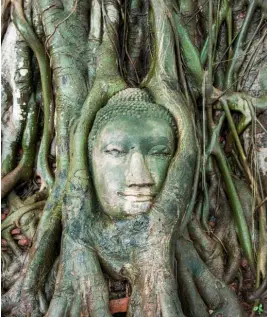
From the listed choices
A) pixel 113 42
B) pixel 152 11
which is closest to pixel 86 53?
pixel 113 42

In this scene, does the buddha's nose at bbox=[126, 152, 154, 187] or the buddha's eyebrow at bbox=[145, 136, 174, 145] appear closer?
the buddha's nose at bbox=[126, 152, 154, 187]

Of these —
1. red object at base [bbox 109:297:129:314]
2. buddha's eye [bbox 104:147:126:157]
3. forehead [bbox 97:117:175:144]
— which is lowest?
red object at base [bbox 109:297:129:314]

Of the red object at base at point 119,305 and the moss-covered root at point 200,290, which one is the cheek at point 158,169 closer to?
the moss-covered root at point 200,290

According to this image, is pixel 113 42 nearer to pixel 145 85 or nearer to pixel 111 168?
pixel 145 85

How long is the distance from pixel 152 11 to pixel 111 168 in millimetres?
1099

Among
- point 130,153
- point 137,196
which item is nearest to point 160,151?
point 130,153

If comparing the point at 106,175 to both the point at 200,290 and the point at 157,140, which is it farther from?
the point at 200,290

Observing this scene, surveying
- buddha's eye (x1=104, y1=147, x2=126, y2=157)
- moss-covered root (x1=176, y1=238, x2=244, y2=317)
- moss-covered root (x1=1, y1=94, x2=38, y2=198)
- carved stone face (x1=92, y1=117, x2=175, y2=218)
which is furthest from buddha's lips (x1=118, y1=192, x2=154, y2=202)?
moss-covered root (x1=1, y1=94, x2=38, y2=198)

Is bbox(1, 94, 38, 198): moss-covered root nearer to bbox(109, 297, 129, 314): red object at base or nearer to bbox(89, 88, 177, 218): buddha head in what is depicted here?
bbox(89, 88, 177, 218): buddha head

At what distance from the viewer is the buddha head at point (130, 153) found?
2375 mm

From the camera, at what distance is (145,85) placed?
2.77 metres

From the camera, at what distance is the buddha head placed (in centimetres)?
238

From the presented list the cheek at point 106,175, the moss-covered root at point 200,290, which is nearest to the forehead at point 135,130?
the cheek at point 106,175

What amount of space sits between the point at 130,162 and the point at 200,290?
79 centimetres
